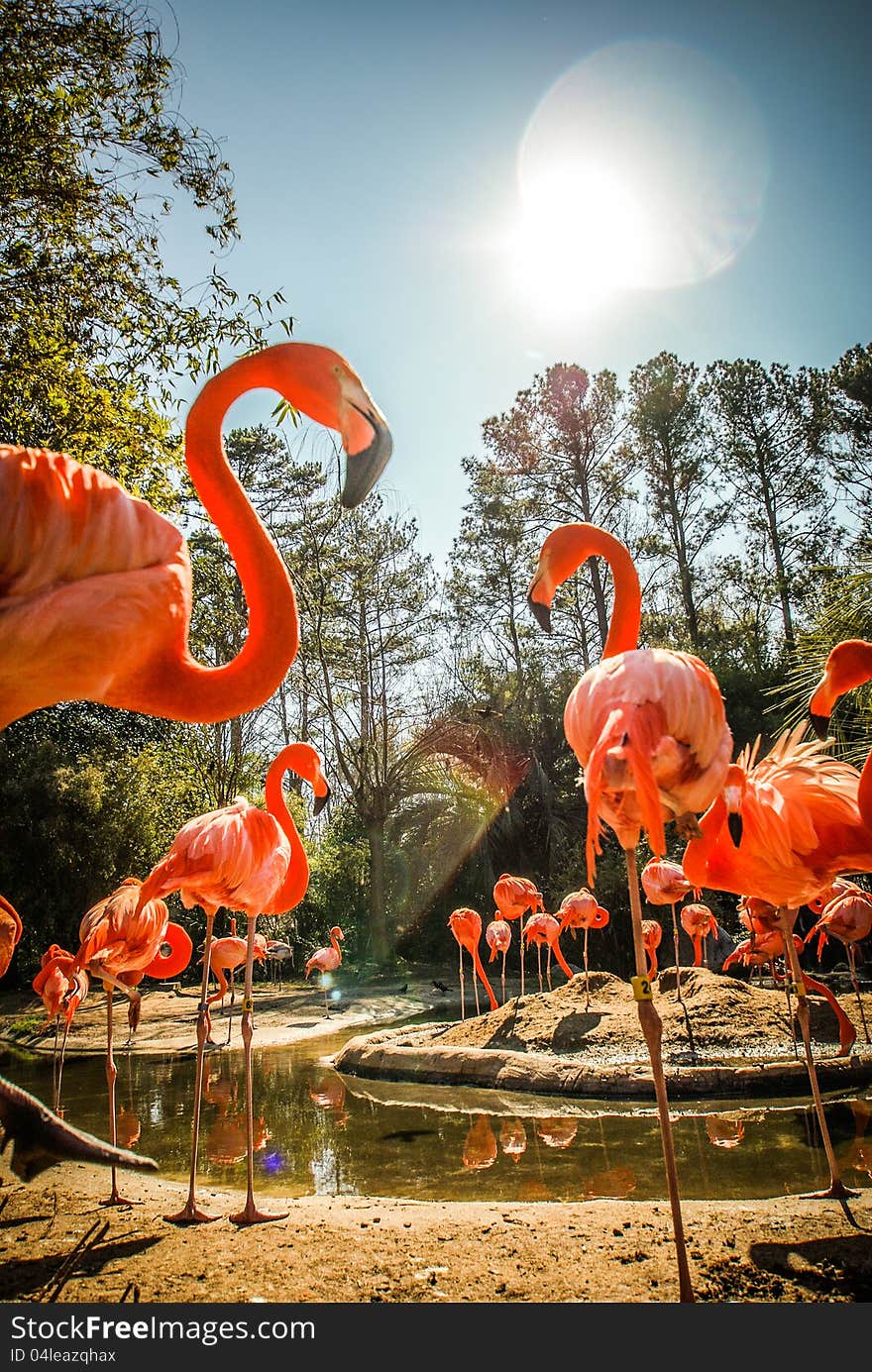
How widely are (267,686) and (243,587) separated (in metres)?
0.40

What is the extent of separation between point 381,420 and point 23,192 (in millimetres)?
4864

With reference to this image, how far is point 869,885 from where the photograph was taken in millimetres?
9383

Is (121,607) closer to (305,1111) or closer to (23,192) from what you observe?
(305,1111)

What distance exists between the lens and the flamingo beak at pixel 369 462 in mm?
2402

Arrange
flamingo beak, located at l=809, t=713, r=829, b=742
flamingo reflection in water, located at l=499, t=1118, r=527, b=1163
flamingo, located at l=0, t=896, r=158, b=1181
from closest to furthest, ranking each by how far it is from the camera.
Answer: flamingo, located at l=0, t=896, r=158, b=1181, flamingo beak, located at l=809, t=713, r=829, b=742, flamingo reflection in water, located at l=499, t=1118, r=527, b=1163

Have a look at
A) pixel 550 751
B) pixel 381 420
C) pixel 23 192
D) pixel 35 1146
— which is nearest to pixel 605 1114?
pixel 35 1146

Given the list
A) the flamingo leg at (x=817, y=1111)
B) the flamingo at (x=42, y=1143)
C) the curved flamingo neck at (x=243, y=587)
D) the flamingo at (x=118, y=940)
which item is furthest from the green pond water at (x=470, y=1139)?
the curved flamingo neck at (x=243, y=587)

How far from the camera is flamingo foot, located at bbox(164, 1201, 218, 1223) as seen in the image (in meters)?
3.06

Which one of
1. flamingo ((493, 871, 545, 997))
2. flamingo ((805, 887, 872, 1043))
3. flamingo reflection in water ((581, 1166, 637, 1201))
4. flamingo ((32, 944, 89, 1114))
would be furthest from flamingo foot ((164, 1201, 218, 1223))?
flamingo ((493, 871, 545, 997))

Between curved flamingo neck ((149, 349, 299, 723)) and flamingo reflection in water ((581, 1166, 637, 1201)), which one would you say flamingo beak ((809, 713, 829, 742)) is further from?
curved flamingo neck ((149, 349, 299, 723))

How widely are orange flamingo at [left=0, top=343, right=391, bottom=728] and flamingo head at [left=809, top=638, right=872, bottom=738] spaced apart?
2207 mm

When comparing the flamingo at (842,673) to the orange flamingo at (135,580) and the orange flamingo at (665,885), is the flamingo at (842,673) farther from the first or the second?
the orange flamingo at (665,885)

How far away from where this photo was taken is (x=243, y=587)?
100 inches

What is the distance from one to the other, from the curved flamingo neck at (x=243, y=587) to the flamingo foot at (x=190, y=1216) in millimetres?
2123
